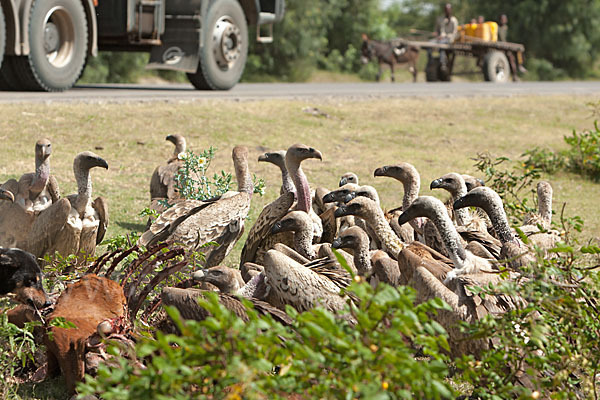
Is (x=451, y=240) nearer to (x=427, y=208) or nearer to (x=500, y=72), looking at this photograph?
(x=427, y=208)

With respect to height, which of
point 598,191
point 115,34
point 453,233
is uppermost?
point 115,34

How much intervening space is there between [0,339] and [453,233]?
218 cm

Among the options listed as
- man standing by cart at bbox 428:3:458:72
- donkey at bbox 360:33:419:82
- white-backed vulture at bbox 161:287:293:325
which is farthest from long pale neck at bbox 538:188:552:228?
donkey at bbox 360:33:419:82

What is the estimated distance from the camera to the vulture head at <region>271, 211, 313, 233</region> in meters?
5.00

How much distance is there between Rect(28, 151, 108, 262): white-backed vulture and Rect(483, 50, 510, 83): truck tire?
65.6ft

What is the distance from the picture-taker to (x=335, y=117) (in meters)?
12.7

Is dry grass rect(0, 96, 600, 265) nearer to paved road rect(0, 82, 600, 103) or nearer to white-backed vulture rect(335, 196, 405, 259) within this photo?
paved road rect(0, 82, 600, 103)

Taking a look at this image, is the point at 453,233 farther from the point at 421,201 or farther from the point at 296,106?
the point at 296,106

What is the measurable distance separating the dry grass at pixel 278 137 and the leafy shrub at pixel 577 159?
0.20 m

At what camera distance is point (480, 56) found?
25.2 m

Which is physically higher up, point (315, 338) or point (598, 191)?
point (315, 338)

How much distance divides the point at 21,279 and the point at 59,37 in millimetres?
8996

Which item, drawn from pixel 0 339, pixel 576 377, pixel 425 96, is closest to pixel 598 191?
pixel 425 96

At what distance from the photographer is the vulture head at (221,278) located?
4227 mm
